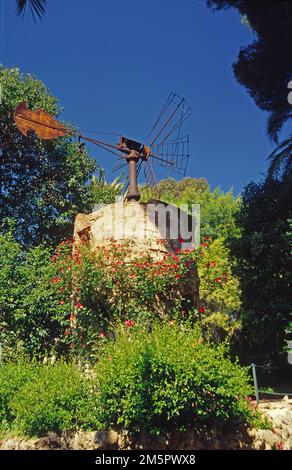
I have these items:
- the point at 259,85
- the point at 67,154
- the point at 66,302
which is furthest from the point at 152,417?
the point at 67,154

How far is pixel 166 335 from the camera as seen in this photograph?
20.5 feet

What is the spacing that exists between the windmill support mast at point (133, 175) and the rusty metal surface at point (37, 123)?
5.38ft

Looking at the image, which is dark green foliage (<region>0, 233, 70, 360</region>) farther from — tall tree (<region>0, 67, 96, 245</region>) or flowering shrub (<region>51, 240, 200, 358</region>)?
tall tree (<region>0, 67, 96, 245</region>)

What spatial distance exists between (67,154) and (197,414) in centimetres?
1224

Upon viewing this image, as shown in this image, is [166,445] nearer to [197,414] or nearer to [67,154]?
[197,414]

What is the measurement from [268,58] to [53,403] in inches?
248

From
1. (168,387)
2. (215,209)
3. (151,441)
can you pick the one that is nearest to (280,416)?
(151,441)

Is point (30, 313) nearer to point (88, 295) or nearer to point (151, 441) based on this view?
point (88, 295)

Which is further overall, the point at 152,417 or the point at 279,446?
the point at 279,446

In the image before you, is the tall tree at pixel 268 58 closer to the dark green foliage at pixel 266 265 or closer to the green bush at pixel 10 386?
the dark green foliage at pixel 266 265

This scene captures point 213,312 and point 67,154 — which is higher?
point 67,154

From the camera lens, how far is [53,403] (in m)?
6.16

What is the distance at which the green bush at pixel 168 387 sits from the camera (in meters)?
5.66
